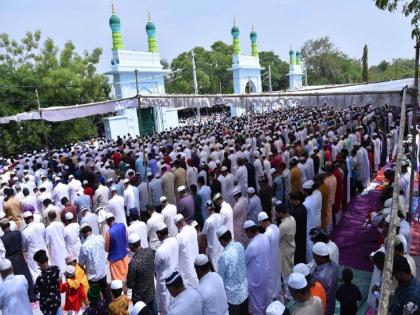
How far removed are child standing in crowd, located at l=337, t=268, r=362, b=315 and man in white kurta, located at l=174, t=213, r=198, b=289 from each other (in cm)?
180

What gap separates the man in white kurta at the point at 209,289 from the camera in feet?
10.6

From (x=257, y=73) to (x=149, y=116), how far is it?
43.4ft

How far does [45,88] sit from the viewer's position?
65.3 feet

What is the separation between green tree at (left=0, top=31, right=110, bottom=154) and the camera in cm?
1895

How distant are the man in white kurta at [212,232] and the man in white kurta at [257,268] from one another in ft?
2.98

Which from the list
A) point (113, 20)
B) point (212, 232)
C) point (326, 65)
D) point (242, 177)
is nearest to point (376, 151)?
point (242, 177)

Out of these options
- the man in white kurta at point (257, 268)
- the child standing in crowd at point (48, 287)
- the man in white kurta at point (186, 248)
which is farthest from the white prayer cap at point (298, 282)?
the child standing in crowd at point (48, 287)

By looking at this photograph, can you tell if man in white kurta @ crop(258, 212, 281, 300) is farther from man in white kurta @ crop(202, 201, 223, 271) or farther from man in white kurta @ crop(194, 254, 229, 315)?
man in white kurta @ crop(194, 254, 229, 315)

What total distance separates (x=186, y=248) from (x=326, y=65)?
58447mm

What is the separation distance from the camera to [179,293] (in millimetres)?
→ 3076

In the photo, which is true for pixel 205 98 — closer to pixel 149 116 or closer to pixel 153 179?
pixel 153 179

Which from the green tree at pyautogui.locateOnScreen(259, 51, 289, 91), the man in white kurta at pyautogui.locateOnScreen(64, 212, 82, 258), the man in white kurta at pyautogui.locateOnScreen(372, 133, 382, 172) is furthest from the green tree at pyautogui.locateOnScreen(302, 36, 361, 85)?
the man in white kurta at pyautogui.locateOnScreen(64, 212, 82, 258)

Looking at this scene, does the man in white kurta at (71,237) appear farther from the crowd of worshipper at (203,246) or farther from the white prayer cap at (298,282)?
the white prayer cap at (298,282)

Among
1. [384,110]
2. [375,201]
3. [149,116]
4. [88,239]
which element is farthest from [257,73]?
[88,239]
